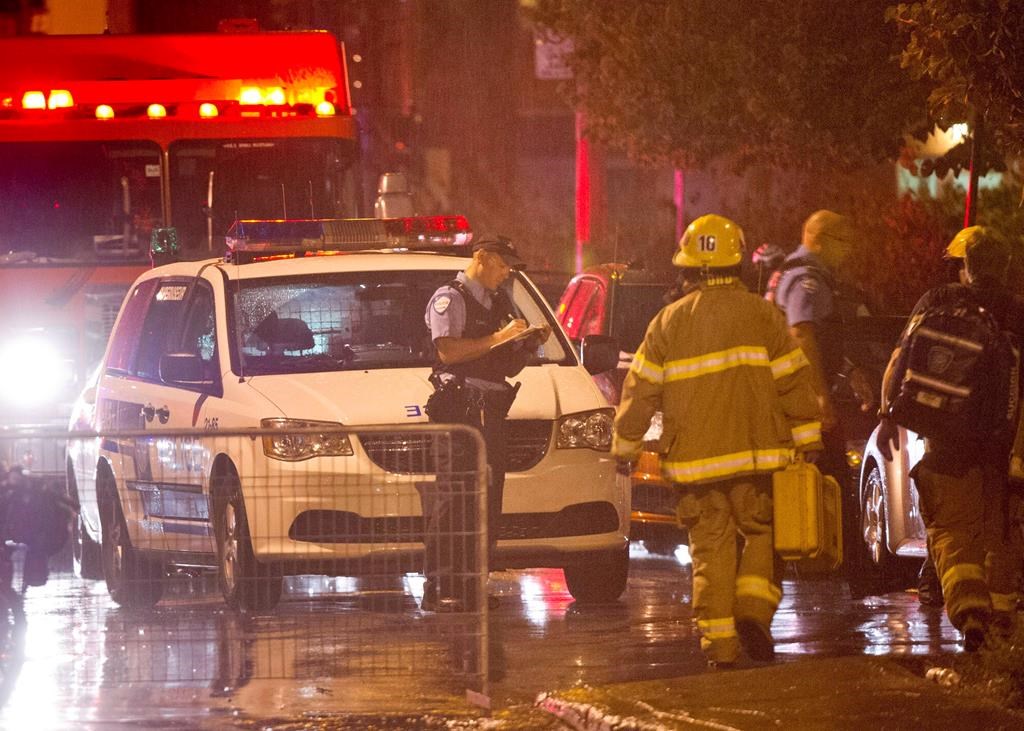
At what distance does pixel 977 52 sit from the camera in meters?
10.2

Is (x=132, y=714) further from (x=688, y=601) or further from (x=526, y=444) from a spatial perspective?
(x=688, y=601)

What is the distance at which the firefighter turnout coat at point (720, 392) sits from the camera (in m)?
8.77

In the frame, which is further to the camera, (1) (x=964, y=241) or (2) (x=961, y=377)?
(1) (x=964, y=241)

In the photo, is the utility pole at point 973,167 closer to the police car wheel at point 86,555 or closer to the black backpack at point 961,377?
the black backpack at point 961,377

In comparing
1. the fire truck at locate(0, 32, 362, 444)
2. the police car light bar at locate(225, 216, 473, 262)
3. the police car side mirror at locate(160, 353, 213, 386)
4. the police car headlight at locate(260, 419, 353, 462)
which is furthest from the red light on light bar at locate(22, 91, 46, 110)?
the police car headlight at locate(260, 419, 353, 462)

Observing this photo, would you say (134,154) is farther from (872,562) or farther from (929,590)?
(929,590)

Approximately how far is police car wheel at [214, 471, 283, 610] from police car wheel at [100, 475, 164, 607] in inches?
9.8

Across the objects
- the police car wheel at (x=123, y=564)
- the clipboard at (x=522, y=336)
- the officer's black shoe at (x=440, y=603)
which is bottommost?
the officer's black shoe at (x=440, y=603)

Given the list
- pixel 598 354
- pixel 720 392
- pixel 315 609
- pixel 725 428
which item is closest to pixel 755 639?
pixel 725 428

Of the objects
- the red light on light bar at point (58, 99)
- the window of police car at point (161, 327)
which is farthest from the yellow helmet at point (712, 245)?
the red light on light bar at point (58, 99)

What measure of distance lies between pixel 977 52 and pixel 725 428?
2.57 m

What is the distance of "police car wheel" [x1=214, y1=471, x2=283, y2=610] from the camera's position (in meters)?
8.32

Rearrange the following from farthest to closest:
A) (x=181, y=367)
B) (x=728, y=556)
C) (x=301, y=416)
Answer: (x=181, y=367)
(x=301, y=416)
(x=728, y=556)

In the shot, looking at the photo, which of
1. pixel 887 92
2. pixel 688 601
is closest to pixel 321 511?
pixel 688 601
